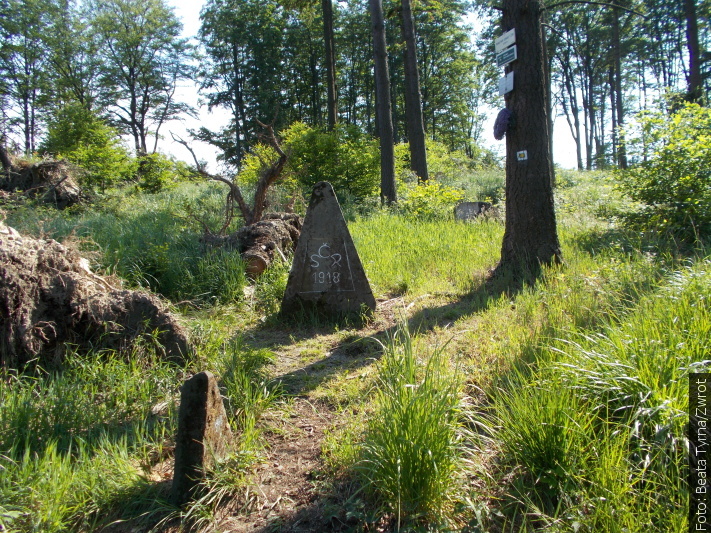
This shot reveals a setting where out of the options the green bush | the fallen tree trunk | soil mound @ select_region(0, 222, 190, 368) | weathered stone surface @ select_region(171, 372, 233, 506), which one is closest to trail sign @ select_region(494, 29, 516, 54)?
the fallen tree trunk

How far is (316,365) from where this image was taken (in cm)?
396

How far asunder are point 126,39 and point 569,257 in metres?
42.6

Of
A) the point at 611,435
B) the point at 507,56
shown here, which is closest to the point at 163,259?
the point at 507,56

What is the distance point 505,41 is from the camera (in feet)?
17.7

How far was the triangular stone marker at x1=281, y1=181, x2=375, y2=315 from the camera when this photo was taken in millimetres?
5000

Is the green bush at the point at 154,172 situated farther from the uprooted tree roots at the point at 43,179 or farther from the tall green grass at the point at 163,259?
the tall green grass at the point at 163,259

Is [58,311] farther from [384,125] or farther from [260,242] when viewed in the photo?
[384,125]

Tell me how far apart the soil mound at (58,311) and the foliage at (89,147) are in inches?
415

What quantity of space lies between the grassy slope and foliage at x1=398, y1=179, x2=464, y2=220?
6065 millimetres

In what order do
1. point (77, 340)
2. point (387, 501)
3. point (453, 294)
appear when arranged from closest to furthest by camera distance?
point (387, 501)
point (77, 340)
point (453, 294)

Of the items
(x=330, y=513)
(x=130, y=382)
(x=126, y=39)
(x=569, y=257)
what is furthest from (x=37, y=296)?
(x=126, y=39)

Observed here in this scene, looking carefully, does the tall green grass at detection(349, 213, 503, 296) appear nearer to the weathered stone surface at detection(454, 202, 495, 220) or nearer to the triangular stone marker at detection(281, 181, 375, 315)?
the weathered stone surface at detection(454, 202, 495, 220)

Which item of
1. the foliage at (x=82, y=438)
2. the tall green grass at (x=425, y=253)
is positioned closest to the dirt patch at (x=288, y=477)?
the foliage at (x=82, y=438)

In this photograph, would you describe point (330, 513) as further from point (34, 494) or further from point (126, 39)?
point (126, 39)
